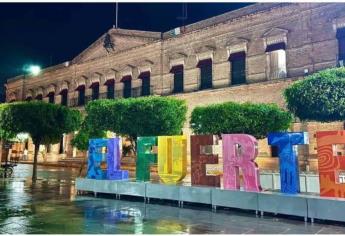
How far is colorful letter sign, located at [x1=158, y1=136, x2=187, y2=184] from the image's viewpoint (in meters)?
9.59

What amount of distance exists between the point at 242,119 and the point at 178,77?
11608 mm

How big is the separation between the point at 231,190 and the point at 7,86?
3534cm

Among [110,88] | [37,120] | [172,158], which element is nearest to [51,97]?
[110,88]

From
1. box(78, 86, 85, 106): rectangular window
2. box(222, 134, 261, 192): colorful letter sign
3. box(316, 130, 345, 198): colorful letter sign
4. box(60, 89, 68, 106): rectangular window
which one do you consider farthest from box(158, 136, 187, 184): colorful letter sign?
box(60, 89, 68, 106): rectangular window

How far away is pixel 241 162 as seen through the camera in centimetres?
841

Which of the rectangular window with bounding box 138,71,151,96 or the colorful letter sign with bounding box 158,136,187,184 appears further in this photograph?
the rectangular window with bounding box 138,71,151,96

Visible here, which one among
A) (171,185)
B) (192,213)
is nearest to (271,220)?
(192,213)

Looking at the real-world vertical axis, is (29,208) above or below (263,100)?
below

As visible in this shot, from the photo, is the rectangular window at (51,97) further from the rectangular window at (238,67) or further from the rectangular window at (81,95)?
the rectangular window at (238,67)

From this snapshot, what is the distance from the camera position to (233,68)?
64.5ft

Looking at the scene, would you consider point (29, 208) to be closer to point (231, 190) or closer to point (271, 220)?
point (231, 190)

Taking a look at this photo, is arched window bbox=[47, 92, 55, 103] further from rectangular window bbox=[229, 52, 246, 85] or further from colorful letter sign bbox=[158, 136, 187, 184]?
colorful letter sign bbox=[158, 136, 187, 184]

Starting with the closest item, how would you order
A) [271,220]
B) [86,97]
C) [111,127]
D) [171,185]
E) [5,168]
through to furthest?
[271,220]
[171,185]
[111,127]
[5,168]
[86,97]

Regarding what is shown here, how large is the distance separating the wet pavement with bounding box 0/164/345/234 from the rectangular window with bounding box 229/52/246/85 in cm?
1149
